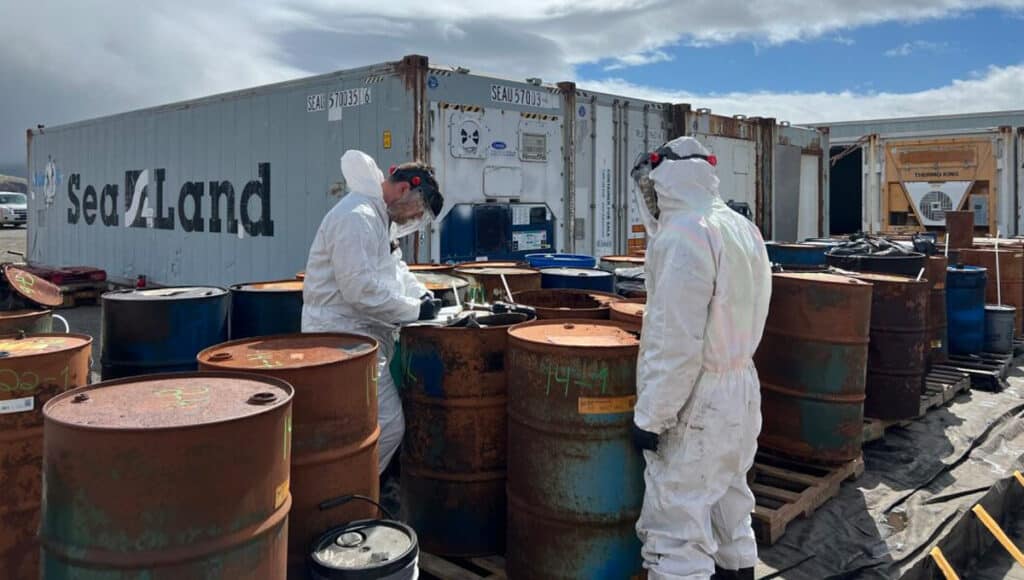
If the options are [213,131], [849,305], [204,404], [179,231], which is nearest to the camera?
[204,404]

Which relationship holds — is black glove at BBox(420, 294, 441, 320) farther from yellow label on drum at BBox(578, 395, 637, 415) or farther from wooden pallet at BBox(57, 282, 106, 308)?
wooden pallet at BBox(57, 282, 106, 308)

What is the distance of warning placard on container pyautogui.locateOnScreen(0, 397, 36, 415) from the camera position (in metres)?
2.90

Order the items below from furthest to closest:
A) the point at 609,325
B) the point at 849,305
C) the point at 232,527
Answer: the point at 849,305, the point at 609,325, the point at 232,527

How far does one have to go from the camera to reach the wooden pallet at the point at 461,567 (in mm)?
3602

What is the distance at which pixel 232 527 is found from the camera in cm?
226

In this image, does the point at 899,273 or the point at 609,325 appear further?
the point at 899,273

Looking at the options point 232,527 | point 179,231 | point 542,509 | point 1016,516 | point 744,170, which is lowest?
point 1016,516

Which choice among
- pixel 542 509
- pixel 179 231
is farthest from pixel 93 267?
pixel 542 509

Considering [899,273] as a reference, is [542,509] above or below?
below

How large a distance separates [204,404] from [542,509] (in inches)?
61.2

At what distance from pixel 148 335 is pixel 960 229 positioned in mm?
9192

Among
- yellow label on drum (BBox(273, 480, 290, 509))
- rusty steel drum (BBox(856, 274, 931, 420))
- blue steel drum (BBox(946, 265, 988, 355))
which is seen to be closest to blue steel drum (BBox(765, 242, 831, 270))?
rusty steel drum (BBox(856, 274, 931, 420))

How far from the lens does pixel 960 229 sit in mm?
9531

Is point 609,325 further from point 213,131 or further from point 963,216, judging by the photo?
point 213,131
